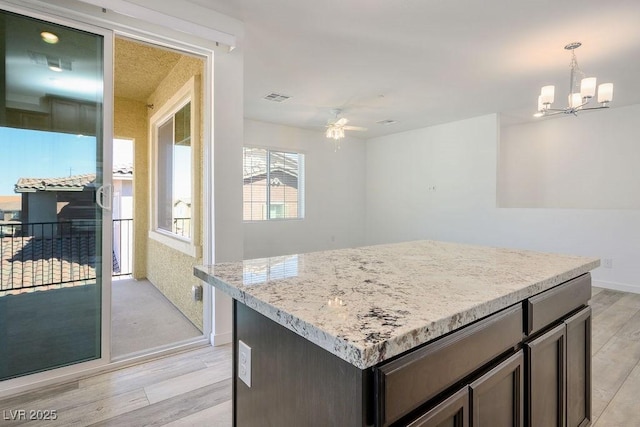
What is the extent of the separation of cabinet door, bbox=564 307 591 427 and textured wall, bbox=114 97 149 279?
16.3 ft

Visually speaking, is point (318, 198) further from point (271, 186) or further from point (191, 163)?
point (191, 163)

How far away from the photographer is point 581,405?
1.47 metres

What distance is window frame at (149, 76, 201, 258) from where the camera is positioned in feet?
9.60

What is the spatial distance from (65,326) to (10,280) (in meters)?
0.42

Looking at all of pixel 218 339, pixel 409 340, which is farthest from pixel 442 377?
pixel 218 339

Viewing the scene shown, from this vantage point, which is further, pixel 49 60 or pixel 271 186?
pixel 271 186

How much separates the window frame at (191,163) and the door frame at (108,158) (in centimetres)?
27

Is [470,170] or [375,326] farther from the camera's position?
[470,170]

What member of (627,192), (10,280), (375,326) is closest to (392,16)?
(375,326)

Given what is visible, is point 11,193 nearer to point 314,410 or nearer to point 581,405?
point 314,410

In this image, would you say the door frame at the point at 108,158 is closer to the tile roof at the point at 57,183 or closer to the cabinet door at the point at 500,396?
the tile roof at the point at 57,183

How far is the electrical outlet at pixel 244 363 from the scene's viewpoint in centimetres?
107

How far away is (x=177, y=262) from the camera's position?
353 centimetres

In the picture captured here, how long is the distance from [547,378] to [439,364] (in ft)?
2.47
